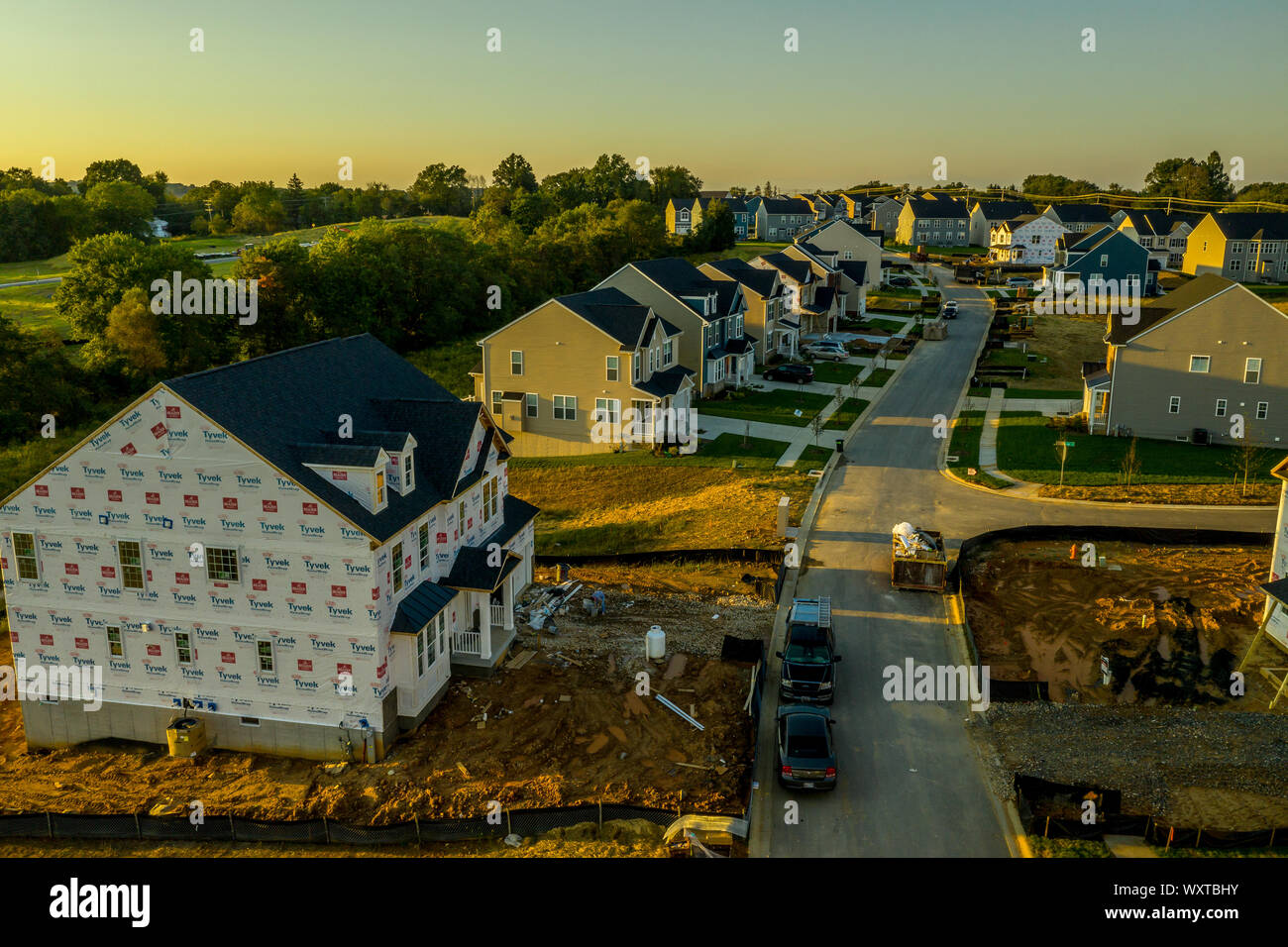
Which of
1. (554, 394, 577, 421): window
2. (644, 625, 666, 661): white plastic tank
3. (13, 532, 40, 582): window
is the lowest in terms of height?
(644, 625, 666, 661): white plastic tank

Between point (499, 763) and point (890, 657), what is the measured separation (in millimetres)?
13108

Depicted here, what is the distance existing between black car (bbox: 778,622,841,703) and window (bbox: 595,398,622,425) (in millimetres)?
29605

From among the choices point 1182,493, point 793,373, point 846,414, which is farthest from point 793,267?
point 1182,493

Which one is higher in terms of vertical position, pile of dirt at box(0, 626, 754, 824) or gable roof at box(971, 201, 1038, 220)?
gable roof at box(971, 201, 1038, 220)

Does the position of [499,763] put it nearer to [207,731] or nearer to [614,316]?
[207,731]

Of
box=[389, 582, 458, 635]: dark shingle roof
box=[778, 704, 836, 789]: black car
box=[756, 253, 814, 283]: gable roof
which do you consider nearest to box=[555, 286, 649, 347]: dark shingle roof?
box=[389, 582, 458, 635]: dark shingle roof

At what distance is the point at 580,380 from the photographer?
2223 inches

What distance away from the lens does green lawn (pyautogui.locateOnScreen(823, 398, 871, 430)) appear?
59.4 meters

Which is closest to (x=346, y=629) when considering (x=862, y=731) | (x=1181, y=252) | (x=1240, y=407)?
(x=862, y=731)

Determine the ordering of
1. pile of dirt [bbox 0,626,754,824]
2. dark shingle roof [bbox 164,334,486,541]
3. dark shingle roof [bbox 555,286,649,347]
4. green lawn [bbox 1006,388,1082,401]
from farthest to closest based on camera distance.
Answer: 1. green lawn [bbox 1006,388,1082,401]
2. dark shingle roof [bbox 555,286,649,347]
3. dark shingle roof [bbox 164,334,486,541]
4. pile of dirt [bbox 0,626,754,824]

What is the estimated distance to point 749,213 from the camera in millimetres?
177000

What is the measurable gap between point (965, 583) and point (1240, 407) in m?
30.3

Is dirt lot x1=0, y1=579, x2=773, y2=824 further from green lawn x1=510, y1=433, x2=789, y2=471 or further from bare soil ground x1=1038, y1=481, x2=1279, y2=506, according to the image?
bare soil ground x1=1038, y1=481, x2=1279, y2=506

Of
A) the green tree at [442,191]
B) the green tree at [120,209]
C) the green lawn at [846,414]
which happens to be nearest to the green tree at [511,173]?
the green tree at [442,191]
